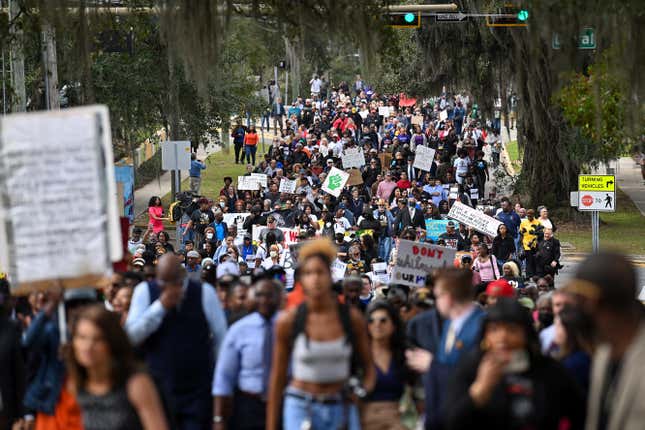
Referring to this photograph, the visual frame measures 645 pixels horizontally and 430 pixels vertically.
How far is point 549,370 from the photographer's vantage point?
5.63 metres

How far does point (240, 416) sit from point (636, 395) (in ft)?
12.1

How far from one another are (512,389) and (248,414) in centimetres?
251

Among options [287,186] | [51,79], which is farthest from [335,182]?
[51,79]

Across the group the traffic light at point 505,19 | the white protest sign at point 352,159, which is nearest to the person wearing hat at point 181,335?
the traffic light at point 505,19

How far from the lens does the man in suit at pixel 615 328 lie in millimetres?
4367

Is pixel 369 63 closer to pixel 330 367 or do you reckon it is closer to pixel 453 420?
pixel 330 367

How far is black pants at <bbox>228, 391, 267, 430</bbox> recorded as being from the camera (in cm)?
769

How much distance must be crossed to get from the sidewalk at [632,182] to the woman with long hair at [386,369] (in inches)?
1058

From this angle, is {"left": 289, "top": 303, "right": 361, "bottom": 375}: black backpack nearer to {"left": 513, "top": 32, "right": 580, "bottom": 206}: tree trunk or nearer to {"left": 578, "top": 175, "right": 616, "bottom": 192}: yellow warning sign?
{"left": 578, "top": 175, "right": 616, "bottom": 192}: yellow warning sign

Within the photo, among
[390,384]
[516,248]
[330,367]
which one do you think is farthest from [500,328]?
[516,248]

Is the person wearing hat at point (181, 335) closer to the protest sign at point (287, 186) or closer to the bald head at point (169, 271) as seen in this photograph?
the bald head at point (169, 271)

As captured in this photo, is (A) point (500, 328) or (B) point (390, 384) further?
(B) point (390, 384)

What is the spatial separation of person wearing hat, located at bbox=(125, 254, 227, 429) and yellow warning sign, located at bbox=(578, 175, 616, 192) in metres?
14.5

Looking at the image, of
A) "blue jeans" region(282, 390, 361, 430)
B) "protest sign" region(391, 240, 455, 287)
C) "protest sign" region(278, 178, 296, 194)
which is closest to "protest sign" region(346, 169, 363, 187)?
"protest sign" region(278, 178, 296, 194)
